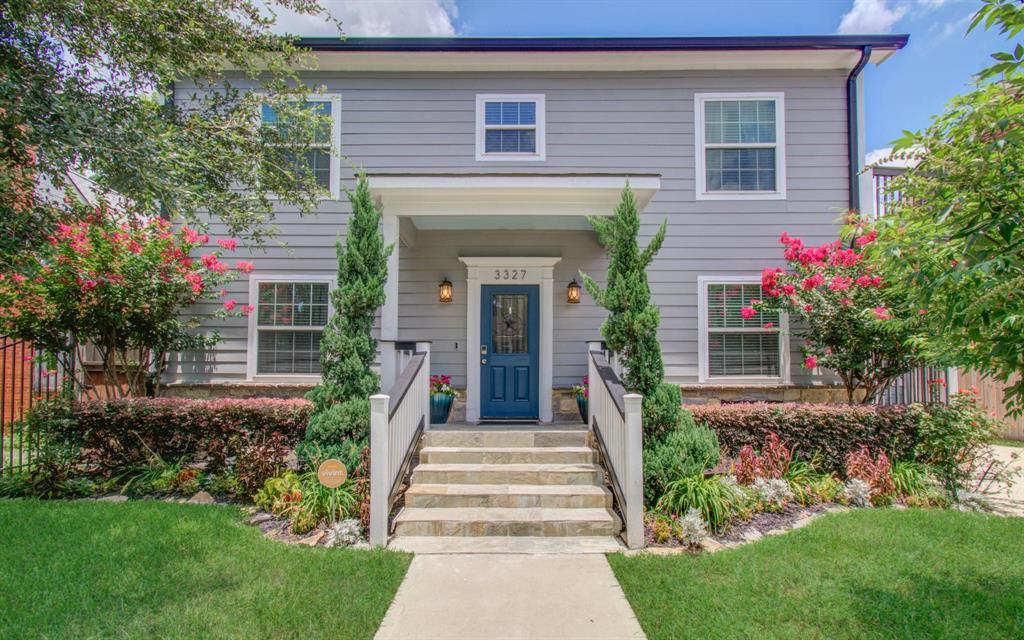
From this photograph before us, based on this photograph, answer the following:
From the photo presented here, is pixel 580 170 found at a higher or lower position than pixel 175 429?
higher

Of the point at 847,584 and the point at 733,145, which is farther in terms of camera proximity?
the point at 733,145

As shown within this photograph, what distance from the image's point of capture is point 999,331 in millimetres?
2678

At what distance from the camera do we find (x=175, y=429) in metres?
5.91

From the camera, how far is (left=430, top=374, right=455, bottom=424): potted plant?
23.1ft

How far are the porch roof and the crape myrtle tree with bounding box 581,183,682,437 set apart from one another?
0.98 metres

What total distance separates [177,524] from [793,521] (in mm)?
5245

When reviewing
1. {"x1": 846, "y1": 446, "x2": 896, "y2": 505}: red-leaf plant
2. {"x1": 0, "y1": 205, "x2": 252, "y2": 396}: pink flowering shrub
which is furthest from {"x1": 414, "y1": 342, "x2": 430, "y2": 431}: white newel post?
{"x1": 846, "y1": 446, "x2": 896, "y2": 505}: red-leaf plant

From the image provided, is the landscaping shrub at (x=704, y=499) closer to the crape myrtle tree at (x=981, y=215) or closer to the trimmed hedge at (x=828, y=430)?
the trimmed hedge at (x=828, y=430)

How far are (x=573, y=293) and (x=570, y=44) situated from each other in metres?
3.43

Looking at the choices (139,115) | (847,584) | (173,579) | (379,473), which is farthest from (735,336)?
(139,115)

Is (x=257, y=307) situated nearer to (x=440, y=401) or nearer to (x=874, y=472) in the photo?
(x=440, y=401)

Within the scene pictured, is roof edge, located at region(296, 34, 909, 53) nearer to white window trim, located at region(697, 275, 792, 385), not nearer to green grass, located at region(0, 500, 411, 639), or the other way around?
white window trim, located at region(697, 275, 792, 385)

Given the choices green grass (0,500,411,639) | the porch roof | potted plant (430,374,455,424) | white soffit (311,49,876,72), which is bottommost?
green grass (0,500,411,639)

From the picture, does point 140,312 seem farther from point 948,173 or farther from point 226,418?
point 948,173
